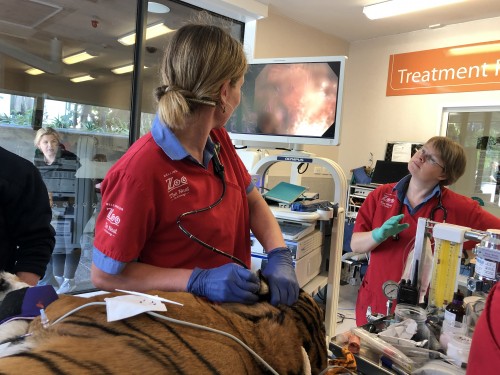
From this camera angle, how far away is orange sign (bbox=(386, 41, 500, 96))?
12.7ft

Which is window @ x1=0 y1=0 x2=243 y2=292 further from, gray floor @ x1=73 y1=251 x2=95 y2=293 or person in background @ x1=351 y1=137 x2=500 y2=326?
person in background @ x1=351 y1=137 x2=500 y2=326

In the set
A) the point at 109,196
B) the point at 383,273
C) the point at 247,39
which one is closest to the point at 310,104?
the point at 383,273

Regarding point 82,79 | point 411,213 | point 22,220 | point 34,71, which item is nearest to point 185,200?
point 22,220

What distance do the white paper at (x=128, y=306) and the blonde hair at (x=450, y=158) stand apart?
1.61 metres

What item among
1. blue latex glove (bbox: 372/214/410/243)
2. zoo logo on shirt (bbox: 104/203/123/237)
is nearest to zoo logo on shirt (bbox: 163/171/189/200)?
zoo logo on shirt (bbox: 104/203/123/237)

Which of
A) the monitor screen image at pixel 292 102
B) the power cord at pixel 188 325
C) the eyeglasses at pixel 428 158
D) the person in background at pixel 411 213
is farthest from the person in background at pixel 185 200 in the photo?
the monitor screen image at pixel 292 102

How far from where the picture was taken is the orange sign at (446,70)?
387 cm

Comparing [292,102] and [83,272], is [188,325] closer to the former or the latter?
[292,102]

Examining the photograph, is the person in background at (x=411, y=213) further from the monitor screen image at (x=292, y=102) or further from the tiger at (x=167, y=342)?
the tiger at (x=167, y=342)

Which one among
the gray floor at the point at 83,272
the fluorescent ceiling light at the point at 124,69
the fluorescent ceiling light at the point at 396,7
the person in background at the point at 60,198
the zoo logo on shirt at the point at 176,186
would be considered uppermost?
the fluorescent ceiling light at the point at 396,7

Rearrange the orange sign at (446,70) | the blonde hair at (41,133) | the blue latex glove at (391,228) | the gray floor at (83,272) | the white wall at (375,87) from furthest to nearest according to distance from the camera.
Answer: the white wall at (375,87) < the orange sign at (446,70) < the gray floor at (83,272) < the blonde hair at (41,133) < the blue latex glove at (391,228)

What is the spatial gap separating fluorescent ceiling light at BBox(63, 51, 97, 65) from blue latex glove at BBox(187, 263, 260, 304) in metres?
3.09

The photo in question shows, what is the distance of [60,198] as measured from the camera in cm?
337

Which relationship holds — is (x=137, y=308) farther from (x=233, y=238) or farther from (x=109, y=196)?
(x=233, y=238)
